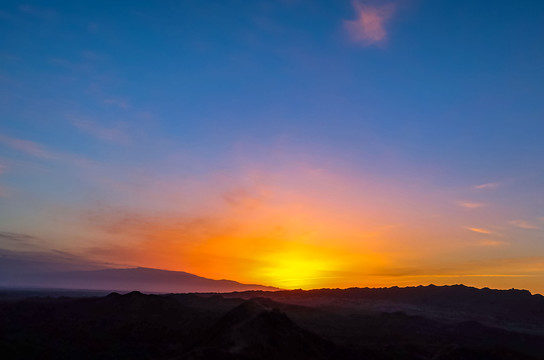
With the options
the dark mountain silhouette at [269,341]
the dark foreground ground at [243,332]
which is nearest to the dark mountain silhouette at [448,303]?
the dark foreground ground at [243,332]

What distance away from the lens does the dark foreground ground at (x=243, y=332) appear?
33.6m

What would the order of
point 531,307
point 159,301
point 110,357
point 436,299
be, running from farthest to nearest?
point 436,299 → point 531,307 → point 159,301 → point 110,357

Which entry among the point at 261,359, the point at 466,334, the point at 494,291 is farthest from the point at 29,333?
the point at 494,291

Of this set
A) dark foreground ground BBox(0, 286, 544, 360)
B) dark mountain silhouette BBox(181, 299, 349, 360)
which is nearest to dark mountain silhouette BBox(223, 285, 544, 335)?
dark foreground ground BBox(0, 286, 544, 360)

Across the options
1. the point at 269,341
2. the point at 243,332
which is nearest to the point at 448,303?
the point at 269,341

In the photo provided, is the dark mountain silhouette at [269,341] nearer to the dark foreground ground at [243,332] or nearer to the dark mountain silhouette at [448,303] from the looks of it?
the dark foreground ground at [243,332]

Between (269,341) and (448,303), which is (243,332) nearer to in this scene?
(269,341)

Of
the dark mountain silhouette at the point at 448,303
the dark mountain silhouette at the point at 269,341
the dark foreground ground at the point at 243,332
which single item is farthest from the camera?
the dark mountain silhouette at the point at 448,303

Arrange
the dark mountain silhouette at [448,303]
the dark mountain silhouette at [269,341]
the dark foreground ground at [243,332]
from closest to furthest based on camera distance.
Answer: the dark mountain silhouette at [269,341] < the dark foreground ground at [243,332] < the dark mountain silhouette at [448,303]

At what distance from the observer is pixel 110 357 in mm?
37719

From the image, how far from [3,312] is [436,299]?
100m

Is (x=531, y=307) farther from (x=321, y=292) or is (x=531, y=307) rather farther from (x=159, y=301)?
(x=159, y=301)

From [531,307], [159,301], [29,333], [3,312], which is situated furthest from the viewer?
[531,307]

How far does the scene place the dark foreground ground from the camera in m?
33.6
